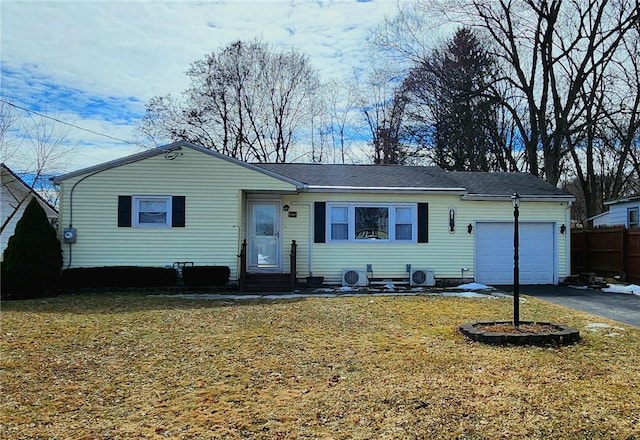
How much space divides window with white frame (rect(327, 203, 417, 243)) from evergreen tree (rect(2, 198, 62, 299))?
7.26 metres

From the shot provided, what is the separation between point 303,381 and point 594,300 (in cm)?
961

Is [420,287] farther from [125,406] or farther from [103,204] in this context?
[125,406]

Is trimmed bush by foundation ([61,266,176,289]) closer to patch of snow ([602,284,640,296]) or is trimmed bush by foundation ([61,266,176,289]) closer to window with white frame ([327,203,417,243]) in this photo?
window with white frame ([327,203,417,243])

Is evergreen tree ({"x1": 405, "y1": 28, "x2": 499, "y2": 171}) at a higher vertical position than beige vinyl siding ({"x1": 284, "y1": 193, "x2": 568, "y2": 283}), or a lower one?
higher

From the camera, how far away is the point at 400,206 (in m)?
14.5

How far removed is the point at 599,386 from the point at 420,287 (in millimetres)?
9271

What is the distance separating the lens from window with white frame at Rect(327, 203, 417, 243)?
14359 mm

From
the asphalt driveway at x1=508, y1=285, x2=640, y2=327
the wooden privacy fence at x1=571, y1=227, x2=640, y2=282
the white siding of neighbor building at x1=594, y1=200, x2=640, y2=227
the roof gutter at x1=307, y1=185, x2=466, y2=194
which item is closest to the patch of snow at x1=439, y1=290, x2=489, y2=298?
the asphalt driveway at x1=508, y1=285, x2=640, y2=327

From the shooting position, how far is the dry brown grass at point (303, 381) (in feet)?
12.9

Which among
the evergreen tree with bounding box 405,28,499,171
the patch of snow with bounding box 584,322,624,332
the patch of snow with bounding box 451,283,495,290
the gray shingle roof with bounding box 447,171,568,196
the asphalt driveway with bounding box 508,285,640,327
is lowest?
the asphalt driveway with bounding box 508,285,640,327

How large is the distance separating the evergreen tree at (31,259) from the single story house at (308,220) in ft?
2.95

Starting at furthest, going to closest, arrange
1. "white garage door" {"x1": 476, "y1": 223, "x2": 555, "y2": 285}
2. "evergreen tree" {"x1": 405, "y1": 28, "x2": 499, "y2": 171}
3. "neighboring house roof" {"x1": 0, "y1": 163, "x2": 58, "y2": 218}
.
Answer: "evergreen tree" {"x1": 405, "y1": 28, "x2": 499, "y2": 171}, "neighboring house roof" {"x1": 0, "y1": 163, "x2": 58, "y2": 218}, "white garage door" {"x1": 476, "y1": 223, "x2": 555, "y2": 285}

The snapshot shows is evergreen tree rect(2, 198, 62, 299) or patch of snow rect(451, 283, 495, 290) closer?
evergreen tree rect(2, 198, 62, 299)

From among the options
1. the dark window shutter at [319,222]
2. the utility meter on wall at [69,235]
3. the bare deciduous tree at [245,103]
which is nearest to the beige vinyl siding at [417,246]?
the dark window shutter at [319,222]
